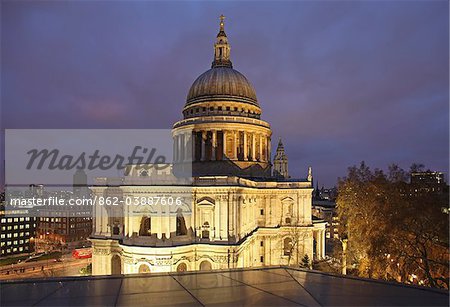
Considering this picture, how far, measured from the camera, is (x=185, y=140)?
173ft

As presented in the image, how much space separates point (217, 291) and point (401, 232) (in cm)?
1964

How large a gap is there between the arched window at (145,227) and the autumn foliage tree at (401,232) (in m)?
20.6

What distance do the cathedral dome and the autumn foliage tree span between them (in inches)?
1054

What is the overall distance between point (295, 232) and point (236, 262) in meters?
15.2

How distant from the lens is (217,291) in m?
9.23

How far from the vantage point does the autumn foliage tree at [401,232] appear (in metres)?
22.8

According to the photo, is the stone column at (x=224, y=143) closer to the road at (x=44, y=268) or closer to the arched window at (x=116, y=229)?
the arched window at (x=116, y=229)

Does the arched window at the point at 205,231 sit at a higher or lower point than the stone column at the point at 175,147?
lower

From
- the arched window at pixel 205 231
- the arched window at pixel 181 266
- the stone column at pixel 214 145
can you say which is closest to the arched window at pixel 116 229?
the arched window at pixel 181 266

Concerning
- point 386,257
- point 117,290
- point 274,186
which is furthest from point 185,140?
point 117,290

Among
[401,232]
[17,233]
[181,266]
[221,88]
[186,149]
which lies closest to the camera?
[401,232]

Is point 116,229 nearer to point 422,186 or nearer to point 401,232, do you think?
point 401,232

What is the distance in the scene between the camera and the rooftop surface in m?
8.48

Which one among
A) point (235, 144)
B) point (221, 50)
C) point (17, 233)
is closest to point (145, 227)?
point (235, 144)
